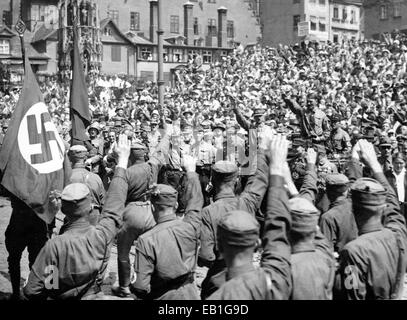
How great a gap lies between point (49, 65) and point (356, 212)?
56782mm

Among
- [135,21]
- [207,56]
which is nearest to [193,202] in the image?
[207,56]

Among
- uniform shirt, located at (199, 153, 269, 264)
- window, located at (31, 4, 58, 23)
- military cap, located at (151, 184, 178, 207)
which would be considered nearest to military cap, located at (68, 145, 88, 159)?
uniform shirt, located at (199, 153, 269, 264)

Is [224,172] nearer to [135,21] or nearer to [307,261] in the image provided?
[307,261]

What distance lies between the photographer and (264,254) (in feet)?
11.9

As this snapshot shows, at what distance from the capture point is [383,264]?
404 cm

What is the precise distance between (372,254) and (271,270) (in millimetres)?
957

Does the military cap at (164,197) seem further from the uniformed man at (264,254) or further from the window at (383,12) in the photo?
the window at (383,12)

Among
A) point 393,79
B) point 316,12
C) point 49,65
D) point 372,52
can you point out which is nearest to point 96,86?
point 49,65

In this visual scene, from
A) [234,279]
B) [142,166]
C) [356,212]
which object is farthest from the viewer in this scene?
[142,166]

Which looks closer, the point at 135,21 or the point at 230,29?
the point at 135,21

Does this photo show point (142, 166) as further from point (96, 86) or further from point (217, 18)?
point (217, 18)

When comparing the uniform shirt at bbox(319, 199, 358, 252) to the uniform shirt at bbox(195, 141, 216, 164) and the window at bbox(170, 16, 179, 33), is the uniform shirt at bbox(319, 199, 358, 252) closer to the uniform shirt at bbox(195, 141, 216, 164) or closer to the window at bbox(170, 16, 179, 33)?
the uniform shirt at bbox(195, 141, 216, 164)

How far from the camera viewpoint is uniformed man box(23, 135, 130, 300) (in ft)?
14.6
